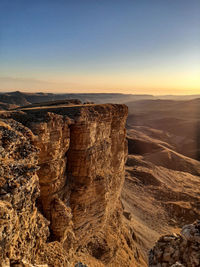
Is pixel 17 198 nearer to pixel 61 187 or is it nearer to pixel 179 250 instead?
pixel 61 187

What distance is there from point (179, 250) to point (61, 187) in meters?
6.12

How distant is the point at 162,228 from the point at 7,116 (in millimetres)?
22543

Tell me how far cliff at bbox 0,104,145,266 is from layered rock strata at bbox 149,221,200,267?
3734 millimetres

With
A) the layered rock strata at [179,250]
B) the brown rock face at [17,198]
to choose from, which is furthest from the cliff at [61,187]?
the layered rock strata at [179,250]

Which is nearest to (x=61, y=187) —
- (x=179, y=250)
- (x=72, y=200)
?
(x=72, y=200)

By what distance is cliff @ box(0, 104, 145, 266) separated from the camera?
5.18m

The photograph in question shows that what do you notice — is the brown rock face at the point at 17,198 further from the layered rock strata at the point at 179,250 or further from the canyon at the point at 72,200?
the layered rock strata at the point at 179,250

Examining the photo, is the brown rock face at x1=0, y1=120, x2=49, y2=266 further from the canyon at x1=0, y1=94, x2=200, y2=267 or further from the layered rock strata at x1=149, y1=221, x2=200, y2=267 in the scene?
the layered rock strata at x1=149, y1=221, x2=200, y2=267

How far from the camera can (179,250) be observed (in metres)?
6.00

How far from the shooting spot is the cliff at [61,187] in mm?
5180

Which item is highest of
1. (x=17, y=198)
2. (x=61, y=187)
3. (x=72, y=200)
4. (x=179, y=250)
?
(x=17, y=198)

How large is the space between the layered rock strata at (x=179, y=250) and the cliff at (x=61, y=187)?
3734mm

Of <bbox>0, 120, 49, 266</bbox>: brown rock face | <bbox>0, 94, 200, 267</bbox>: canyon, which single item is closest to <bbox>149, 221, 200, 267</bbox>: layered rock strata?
<bbox>0, 94, 200, 267</bbox>: canyon

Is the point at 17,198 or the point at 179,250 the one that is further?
the point at 179,250
